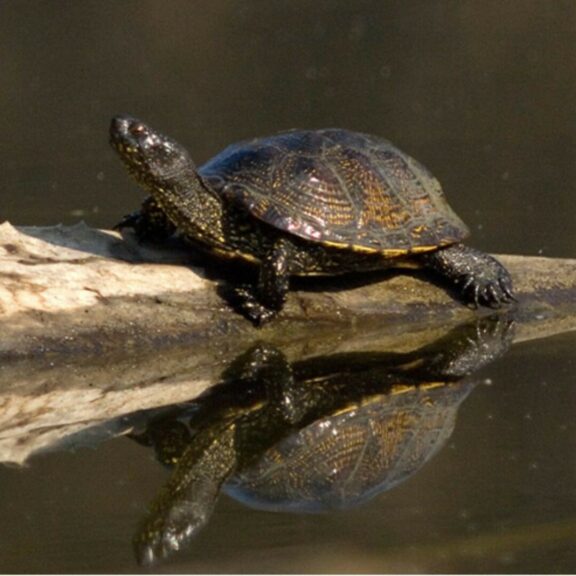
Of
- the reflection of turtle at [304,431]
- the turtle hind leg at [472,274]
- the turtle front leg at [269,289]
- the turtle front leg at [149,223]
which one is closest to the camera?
the reflection of turtle at [304,431]

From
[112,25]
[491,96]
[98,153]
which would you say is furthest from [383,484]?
[112,25]

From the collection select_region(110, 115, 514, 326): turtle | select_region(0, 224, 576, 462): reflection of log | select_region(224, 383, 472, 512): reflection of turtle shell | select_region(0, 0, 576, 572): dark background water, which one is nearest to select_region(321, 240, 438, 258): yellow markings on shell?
select_region(110, 115, 514, 326): turtle

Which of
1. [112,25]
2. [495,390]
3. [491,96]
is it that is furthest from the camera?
[112,25]

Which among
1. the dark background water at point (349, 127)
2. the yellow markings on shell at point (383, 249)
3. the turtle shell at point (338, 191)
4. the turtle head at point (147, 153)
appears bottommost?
the dark background water at point (349, 127)

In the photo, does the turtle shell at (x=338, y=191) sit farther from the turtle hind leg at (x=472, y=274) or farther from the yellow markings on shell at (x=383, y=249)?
the turtle hind leg at (x=472, y=274)

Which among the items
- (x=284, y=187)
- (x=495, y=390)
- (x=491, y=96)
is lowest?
(x=491, y=96)

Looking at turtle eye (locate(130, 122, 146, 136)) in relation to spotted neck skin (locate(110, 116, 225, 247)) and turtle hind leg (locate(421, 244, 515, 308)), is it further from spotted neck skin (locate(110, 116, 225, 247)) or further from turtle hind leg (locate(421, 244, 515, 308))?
turtle hind leg (locate(421, 244, 515, 308))

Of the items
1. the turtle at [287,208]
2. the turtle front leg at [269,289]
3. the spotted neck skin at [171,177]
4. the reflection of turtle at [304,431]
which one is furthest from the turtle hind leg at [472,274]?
the spotted neck skin at [171,177]

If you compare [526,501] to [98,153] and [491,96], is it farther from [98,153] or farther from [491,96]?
[491,96]
